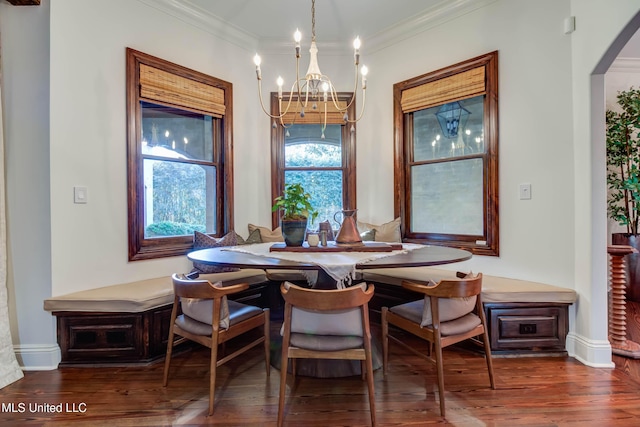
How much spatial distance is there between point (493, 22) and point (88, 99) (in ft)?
11.1

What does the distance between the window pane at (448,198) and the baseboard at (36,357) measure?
3.22m

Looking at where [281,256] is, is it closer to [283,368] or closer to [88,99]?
[283,368]

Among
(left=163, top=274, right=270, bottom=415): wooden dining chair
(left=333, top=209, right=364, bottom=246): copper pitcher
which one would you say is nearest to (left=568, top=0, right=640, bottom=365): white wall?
(left=333, top=209, right=364, bottom=246): copper pitcher

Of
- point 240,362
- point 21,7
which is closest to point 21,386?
point 240,362

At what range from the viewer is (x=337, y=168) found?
3.79 metres

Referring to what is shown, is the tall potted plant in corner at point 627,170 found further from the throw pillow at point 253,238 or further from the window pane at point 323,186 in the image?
the throw pillow at point 253,238

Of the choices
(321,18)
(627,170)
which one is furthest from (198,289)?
(627,170)

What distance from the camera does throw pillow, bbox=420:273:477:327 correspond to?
1783mm

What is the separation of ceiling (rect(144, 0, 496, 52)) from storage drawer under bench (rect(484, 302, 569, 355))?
8.56 feet

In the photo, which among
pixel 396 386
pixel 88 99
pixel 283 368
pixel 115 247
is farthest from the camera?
pixel 115 247

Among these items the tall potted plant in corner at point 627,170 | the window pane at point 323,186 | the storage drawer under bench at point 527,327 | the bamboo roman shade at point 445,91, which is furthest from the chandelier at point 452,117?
the tall potted plant in corner at point 627,170

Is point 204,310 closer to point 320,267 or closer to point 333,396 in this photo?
point 320,267

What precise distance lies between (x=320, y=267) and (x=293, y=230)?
64cm

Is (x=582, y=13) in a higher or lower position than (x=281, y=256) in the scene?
higher
